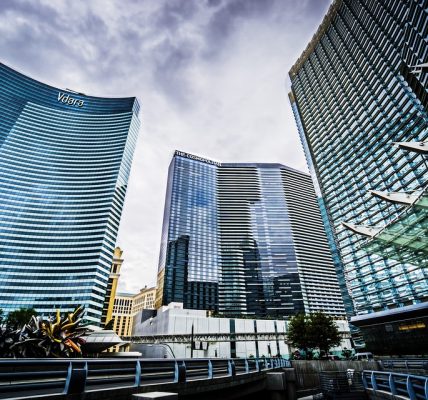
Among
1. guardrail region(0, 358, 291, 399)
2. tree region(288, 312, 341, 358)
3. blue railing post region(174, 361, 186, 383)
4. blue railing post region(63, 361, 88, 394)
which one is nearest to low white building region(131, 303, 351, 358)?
tree region(288, 312, 341, 358)

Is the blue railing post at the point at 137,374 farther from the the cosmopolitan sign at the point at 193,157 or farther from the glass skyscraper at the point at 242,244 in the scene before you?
the the cosmopolitan sign at the point at 193,157

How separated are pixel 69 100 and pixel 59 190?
69312 mm

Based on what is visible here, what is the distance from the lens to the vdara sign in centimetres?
17388

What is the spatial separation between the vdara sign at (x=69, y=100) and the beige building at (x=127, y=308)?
445 feet

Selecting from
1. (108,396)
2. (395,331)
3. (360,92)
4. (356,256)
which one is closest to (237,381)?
(108,396)

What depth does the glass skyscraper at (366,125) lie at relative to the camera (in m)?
71.4

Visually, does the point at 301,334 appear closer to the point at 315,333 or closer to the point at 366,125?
the point at 315,333

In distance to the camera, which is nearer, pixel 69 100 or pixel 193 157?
pixel 69 100

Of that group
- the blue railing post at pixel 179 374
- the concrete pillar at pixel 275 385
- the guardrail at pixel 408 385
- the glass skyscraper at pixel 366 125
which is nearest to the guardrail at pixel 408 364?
the guardrail at pixel 408 385

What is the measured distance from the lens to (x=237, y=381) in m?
12.6

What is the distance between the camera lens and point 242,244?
164875 mm

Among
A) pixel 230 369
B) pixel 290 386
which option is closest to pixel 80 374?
pixel 230 369

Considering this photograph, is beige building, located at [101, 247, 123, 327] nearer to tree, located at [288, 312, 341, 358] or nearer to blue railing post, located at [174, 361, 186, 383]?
tree, located at [288, 312, 341, 358]

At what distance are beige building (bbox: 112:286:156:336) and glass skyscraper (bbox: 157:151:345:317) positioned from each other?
1441 inches
